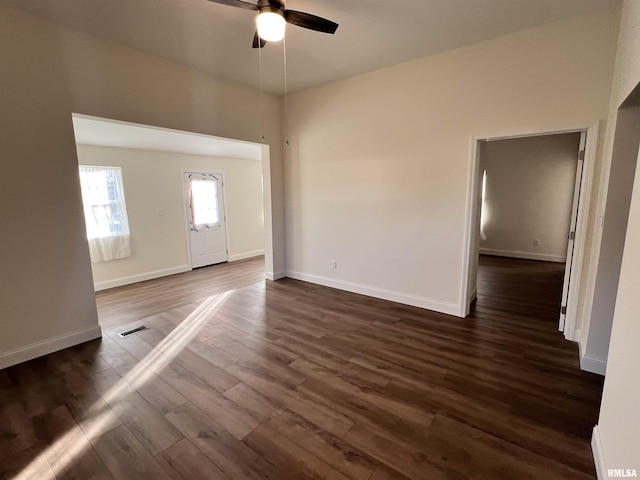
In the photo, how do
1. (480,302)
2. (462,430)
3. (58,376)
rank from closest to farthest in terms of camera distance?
(462,430) < (58,376) < (480,302)

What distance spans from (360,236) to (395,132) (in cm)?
143

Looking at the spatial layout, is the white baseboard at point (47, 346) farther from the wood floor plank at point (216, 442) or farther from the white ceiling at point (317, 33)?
the white ceiling at point (317, 33)

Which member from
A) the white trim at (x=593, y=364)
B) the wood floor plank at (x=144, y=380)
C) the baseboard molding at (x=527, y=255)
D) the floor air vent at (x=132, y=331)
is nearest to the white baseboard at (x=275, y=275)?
the floor air vent at (x=132, y=331)

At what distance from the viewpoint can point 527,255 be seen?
6.48 meters

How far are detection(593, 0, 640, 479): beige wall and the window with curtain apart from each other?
5.99 meters

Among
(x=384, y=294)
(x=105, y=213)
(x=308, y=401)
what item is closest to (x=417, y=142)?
(x=384, y=294)

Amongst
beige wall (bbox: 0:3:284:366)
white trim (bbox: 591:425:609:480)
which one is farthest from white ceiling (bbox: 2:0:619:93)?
white trim (bbox: 591:425:609:480)

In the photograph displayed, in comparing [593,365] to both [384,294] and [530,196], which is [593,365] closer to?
[384,294]

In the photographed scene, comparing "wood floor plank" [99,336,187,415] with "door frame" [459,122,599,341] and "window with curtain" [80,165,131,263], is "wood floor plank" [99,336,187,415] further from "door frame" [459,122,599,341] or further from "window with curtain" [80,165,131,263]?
"door frame" [459,122,599,341]

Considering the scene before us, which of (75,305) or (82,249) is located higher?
(82,249)

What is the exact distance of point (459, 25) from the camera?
2625 mm

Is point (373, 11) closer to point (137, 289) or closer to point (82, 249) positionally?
point (82, 249)

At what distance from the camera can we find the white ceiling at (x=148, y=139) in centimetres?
328

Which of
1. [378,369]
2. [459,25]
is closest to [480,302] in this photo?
[378,369]
